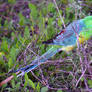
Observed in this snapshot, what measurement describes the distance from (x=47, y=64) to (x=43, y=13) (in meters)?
1.92

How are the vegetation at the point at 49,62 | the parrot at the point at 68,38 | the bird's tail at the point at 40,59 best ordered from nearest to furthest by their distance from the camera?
the vegetation at the point at 49,62 → the bird's tail at the point at 40,59 → the parrot at the point at 68,38

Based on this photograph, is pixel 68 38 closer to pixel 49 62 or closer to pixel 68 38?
pixel 68 38

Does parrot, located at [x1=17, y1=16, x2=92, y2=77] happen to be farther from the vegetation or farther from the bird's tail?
the vegetation

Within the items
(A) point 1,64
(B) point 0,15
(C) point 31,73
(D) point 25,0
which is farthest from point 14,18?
(C) point 31,73

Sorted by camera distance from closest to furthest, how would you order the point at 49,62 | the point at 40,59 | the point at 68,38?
the point at 40,59, the point at 49,62, the point at 68,38

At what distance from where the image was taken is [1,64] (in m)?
3.15

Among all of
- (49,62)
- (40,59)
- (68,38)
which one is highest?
(68,38)

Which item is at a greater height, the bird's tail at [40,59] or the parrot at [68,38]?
the parrot at [68,38]

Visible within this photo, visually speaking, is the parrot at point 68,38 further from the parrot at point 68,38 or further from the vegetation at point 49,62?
the vegetation at point 49,62

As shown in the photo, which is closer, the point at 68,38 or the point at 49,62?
the point at 49,62

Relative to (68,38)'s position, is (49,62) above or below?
below

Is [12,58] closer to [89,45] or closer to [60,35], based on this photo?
[60,35]

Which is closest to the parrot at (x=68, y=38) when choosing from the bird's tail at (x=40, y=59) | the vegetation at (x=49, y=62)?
the bird's tail at (x=40, y=59)

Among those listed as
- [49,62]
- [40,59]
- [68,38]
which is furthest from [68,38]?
[40,59]
